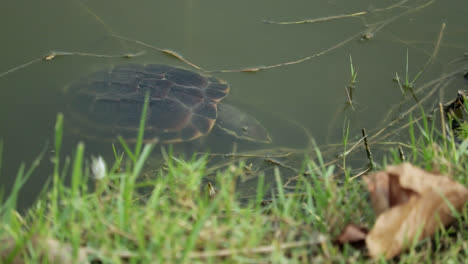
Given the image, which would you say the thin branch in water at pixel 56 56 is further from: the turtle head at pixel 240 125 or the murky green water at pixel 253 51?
the turtle head at pixel 240 125

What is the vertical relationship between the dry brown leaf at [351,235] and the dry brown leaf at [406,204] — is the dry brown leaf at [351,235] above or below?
below

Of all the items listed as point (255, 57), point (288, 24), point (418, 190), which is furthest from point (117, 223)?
point (288, 24)

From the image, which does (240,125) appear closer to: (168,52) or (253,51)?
(253,51)

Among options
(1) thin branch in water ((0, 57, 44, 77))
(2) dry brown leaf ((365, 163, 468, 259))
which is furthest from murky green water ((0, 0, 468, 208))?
(2) dry brown leaf ((365, 163, 468, 259))

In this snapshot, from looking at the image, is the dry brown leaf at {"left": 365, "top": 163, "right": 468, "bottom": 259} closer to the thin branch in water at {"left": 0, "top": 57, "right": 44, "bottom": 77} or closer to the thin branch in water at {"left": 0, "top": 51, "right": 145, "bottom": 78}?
the thin branch in water at {"left": 0, "top": 51, "right": 145, "bottom": 78}

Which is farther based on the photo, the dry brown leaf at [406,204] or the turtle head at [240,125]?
the turtle head at [240,125]

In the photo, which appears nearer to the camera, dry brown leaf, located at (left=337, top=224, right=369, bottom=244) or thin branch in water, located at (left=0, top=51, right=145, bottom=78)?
dry brown leaf, located at (left=337, top=224, right=369, bottom=244)

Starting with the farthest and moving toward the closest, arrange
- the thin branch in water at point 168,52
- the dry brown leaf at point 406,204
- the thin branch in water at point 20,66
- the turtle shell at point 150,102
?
the thin branch in water at point 168,52
the thin branch in water at point 20,66
the turtle shell at point 150,102
the dry brown leaf at point 406,204

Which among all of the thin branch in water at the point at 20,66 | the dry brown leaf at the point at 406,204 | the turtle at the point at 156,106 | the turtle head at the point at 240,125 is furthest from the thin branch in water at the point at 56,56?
the dry brown leaf at the point at 406,204
